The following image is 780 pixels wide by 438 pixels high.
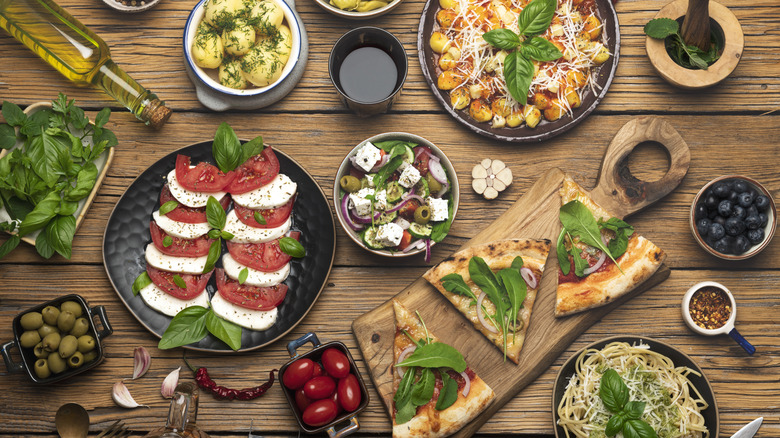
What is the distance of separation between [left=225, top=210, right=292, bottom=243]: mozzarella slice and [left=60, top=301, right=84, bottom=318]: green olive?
35.1 inches

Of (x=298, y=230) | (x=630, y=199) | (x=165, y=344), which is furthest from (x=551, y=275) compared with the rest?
(x=165, y=344)

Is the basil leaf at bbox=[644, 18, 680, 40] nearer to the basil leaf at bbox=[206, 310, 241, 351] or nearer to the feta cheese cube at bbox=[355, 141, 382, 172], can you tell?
the feta cheese cube at bbox=[355, 141, 382, 172]

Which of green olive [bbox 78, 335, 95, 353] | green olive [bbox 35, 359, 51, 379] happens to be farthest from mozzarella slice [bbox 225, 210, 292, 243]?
green olive [bbox 35, 359, 51, 379]

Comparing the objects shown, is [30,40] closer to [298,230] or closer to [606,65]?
[298,230]

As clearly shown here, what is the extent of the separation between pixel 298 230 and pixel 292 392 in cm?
91

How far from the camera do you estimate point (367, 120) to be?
3.26m

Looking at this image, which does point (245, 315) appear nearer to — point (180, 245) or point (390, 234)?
point (180, 245)

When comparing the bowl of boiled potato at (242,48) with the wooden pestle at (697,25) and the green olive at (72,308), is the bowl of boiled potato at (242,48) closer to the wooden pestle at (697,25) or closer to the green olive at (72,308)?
the green olive at (72,308)

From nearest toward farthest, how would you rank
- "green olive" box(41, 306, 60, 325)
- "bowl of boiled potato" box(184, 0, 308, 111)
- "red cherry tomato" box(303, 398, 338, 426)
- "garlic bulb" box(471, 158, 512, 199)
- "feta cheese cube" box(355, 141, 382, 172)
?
1. "red cherry tomato" box(303, 398, 338, 426)
2. "green olive" box(41, 306, 60, 325)
3. "feta cheese cube" box(355, 141, 382, 172)
4. "bowl of boiled potato" box(184, 0, 308, 111)
5. "garlic bulb" box(471, 158, 512, 199)

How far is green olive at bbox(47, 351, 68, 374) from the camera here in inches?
110

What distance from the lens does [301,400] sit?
2818 mm

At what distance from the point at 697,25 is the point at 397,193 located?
1953 millimetres

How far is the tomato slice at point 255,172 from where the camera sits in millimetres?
2986

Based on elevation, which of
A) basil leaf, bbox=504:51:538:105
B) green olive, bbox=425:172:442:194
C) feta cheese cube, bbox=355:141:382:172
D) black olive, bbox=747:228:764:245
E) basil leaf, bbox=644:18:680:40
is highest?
basil leaf, bbox=644:18:680:40
